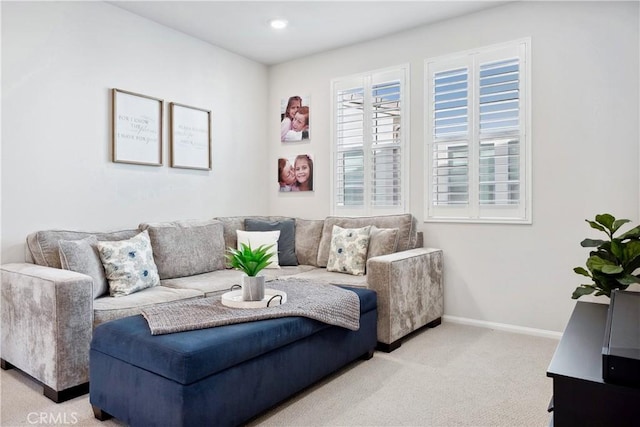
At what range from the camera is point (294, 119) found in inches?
184

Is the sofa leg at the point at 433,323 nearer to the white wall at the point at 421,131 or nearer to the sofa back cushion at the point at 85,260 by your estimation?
the white wall at the point at 421,131

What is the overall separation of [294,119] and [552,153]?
2.56 metres

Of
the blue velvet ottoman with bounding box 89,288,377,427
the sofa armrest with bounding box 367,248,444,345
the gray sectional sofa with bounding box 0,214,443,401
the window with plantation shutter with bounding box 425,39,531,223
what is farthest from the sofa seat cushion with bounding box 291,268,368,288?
the window with plantation shutter with bounding box 425,39,531,223

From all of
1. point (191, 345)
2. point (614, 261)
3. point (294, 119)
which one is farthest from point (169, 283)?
A: point (614, 261)

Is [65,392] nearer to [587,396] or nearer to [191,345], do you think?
[191,345]

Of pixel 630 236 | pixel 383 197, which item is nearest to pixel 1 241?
pixel 383 197

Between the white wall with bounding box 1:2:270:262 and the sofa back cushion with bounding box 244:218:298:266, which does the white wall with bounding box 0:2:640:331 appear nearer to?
the white wall with bounding box 1:2:270:262

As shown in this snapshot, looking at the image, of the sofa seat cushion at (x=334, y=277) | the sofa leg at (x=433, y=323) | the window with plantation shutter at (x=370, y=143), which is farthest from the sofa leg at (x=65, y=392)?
the window with plantation shutter at (x=370, y=143)

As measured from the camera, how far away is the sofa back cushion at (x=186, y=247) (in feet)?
10.9

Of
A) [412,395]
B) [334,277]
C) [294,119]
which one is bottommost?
[412,395]

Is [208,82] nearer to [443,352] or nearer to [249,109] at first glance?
[249,109]

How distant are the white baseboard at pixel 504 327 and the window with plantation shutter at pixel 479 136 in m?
0.86

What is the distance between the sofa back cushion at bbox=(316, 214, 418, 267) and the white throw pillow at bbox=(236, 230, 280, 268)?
16.0 inches

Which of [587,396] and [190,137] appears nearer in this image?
[587,396]
